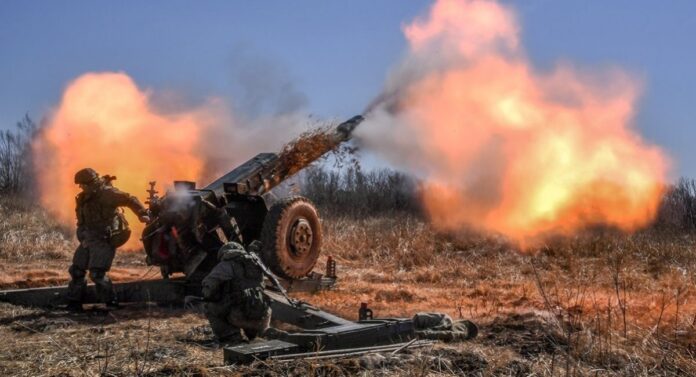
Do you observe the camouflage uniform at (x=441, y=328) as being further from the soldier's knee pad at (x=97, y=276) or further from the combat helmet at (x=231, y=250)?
the soldier's knee pad at (x=97, y=276)

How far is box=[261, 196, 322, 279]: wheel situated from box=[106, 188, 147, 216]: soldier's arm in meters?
1.78

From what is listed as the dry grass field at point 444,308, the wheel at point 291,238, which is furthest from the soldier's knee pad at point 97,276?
the wheel at point 291,238

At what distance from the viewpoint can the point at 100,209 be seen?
10.2 m

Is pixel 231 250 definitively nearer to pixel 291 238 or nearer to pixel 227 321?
pixel 227 321

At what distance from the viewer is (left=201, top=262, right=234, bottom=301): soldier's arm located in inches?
293

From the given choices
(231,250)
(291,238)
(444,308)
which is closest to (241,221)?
(291,238)

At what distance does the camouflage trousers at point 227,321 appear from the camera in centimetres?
750

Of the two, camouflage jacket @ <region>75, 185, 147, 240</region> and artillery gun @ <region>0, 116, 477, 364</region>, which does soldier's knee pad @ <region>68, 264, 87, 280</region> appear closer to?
artillery gun @ <region>0, 116, 477, 364</region>

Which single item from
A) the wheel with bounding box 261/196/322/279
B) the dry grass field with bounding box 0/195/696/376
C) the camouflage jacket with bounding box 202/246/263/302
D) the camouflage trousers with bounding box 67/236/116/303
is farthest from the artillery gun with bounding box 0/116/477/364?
the camouflage jacket with bounding box 202/246/263/302

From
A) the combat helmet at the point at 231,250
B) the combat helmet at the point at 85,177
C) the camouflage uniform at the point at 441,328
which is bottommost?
the camouflage uniform at the point at 441,328

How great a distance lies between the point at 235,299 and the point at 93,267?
136 inches

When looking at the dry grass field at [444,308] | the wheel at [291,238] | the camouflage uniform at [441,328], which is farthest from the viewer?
the wheel at [291,238]

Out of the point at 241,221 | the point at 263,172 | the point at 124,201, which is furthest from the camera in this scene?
the point at 263,172

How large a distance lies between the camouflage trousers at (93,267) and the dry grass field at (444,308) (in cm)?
38
